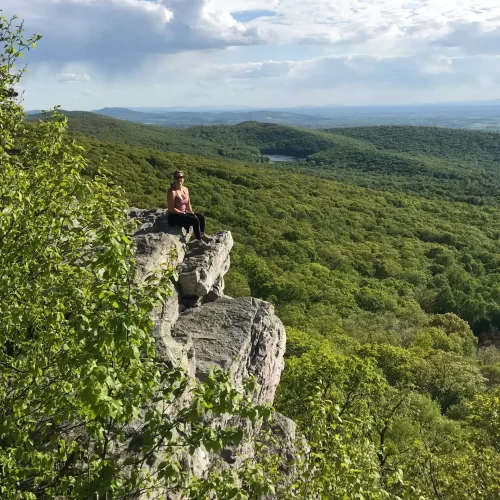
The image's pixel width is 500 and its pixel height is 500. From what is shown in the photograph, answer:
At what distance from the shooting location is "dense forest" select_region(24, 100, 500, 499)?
15281 millimetres

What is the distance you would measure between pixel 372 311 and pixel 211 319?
4655cm

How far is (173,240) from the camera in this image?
15.6 meters

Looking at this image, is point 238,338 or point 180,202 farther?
point 180,202

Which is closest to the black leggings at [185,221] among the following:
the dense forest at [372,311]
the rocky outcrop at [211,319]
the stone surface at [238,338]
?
the rocky outcrop at [211,319]

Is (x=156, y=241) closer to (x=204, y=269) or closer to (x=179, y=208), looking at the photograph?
(x=204, y=269)

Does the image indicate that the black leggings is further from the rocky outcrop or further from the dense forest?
the dense forest

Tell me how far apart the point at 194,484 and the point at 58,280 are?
4.45 meters

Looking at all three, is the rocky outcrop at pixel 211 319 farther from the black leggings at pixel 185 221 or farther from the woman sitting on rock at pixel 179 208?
the woman sitting on rock at pixel 179 208

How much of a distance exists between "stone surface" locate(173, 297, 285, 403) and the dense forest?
6.88 feet

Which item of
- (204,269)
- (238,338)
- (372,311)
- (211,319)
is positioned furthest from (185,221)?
(372,311)

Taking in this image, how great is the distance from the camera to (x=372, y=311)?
191 ft

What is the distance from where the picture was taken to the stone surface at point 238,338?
1377 cm

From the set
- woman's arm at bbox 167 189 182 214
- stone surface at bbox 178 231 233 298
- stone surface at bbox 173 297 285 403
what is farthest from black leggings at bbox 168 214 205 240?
stone surface at bbox 173 297 285 403

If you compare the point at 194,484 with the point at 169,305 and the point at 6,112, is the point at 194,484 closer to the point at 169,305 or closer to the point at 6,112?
the point at 169,305
